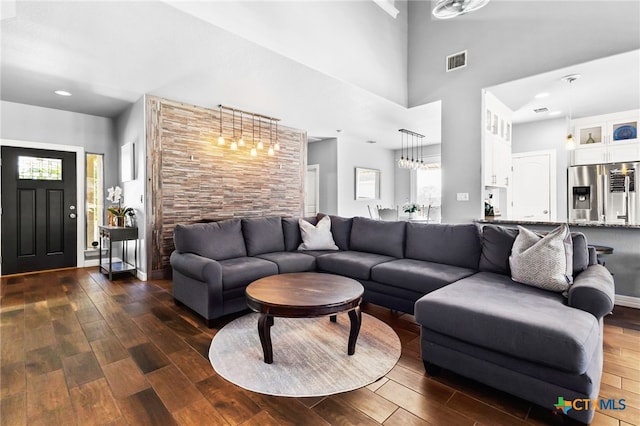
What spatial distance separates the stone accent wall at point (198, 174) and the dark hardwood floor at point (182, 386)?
189 cm

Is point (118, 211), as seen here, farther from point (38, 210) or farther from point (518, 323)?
point (518, 323)

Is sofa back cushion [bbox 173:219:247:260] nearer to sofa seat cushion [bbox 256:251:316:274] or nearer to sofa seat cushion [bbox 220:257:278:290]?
sofa seat cushion [bbox 220:257:278:290]

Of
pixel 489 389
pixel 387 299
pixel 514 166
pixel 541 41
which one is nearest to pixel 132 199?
pixel 387 299

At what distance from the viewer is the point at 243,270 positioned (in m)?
3.02

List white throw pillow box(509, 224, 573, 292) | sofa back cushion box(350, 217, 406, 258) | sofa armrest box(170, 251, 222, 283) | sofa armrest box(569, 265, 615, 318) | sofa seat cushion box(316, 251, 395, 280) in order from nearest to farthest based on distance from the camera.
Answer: sofa armrest box(569, 265, 615, 318) → white throw pillow box(509, 224, 573, 292) → sofa armrest box(170, 251, 222, 283) → sofa seat cushion box(316, 251, 395, 280) → sofa back cushion box(350, 217, 406, 258)

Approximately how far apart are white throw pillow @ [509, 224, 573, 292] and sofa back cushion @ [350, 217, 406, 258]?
1.31 m

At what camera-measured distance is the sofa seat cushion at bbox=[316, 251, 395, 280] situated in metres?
3.21

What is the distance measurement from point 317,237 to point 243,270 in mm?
1350

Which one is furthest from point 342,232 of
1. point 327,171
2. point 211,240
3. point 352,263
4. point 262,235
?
point 327,171

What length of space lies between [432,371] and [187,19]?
11.2 ft

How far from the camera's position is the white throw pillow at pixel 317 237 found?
4.11 meters

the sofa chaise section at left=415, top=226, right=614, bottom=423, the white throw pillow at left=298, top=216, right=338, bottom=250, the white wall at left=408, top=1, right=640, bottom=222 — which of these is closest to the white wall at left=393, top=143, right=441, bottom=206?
the white wall at left=408, top=1, right=640, bottom=222

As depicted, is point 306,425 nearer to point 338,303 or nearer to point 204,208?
point 338,303

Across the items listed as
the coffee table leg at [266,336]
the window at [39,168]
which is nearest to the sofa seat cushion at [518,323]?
the coffee table leg at [266,336]
